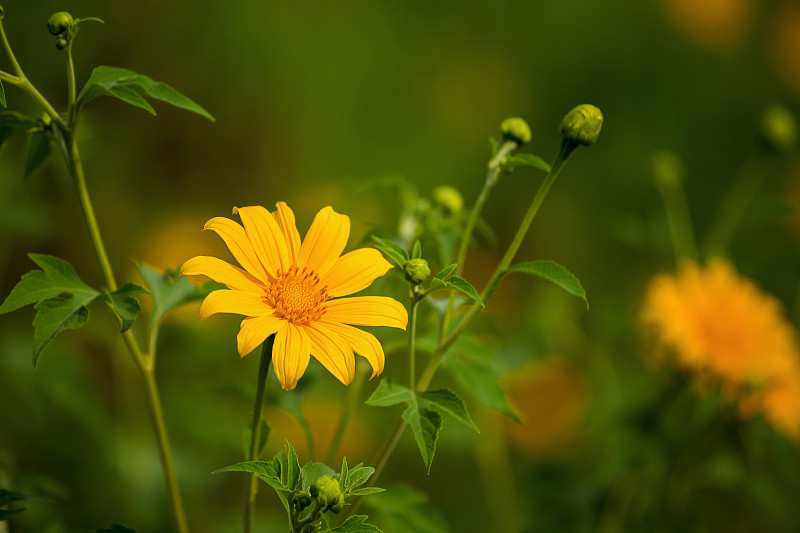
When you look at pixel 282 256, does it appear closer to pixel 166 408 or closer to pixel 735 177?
pixel 166 408

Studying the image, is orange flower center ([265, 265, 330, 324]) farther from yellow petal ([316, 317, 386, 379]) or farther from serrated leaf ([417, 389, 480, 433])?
serrated leaf ([417, 389, 480, 433])

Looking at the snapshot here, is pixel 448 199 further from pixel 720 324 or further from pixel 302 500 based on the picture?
pixel 720 324

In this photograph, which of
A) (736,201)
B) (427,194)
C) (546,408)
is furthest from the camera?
(427,194)

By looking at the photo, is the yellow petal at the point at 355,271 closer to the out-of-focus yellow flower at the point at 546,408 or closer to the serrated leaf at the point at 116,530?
the serrated leaf at the point at 116,530

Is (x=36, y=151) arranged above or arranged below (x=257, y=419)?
above

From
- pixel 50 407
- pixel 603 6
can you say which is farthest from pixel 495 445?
pixel 603 6

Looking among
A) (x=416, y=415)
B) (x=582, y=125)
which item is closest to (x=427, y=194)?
(x=582, y=125)

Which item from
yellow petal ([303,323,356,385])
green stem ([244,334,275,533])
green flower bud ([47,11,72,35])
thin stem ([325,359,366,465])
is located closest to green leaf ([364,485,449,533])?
thin stem ([325,359,366,465])

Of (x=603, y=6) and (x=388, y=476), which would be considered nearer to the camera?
(x=388, y=476)
